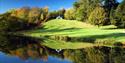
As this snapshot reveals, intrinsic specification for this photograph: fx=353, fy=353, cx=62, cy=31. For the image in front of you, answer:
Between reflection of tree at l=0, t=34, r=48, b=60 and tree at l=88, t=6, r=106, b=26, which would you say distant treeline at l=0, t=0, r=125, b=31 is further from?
reflection of tree at l=0, t=34, r=48, b=60

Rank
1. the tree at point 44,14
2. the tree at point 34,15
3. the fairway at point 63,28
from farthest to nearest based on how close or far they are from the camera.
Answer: the tree at point 44,14 < the tree at point 34,15 < the fairway at point 63,28

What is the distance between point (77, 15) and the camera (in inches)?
4318

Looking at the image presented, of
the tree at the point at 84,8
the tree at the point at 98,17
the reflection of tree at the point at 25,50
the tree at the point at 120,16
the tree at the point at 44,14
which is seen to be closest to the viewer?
the reflection of tree at the point at 25,50

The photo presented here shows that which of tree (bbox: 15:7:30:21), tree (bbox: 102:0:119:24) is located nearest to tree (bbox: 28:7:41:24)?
tree (bbox: 15:7:30:21)

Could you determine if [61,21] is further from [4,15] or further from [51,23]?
[4,15]

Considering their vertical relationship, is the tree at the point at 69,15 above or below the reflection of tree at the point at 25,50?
above

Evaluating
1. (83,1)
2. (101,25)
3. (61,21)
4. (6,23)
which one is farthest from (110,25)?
(6,23)

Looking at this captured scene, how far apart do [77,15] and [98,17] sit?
762 inches

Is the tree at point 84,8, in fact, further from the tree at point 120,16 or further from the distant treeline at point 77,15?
the tree at point 120,16

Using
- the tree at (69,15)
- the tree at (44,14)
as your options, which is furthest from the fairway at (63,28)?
the tree at (44,14)

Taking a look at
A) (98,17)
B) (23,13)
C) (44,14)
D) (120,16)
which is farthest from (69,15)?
(120,16)

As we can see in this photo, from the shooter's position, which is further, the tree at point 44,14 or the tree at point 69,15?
the tree at point 44,14

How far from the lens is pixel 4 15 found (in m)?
116

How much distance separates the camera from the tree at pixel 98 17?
9125 centimetres
